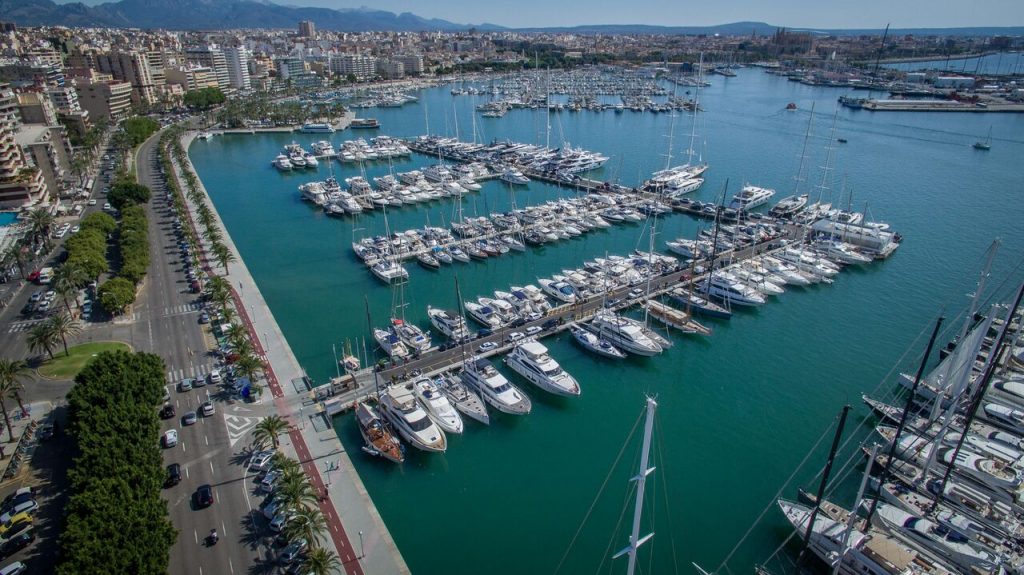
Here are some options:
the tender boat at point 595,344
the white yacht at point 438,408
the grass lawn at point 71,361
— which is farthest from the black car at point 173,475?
the tender boat at point 595,344

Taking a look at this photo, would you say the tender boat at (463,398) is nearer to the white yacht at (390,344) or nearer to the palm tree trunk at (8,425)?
the white yacht at (390,344)

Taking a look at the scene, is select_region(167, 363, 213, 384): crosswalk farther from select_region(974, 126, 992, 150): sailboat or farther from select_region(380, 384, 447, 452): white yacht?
select_region(974, 126, 992, 150): sailboat

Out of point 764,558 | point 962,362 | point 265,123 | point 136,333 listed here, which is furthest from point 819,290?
point 265,123

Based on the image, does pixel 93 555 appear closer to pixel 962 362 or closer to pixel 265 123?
pixel 962 362

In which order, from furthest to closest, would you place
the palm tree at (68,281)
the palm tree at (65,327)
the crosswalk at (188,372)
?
the palm tree at (68,281) → the palm tree at (65,327) → the crosswalk at (188,372)

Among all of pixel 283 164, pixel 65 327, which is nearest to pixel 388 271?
pixel 65 327

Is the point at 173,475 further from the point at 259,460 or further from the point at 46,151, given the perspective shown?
the point at 46,151
